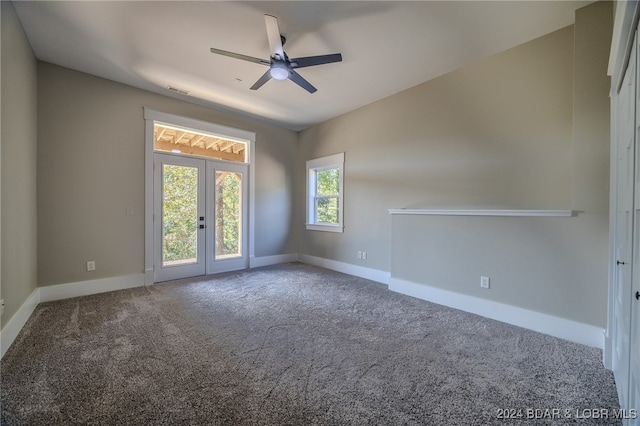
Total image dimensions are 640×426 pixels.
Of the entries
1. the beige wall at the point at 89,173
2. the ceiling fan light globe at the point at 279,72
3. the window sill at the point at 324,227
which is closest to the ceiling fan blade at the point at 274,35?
the ceiling fan light globe at the point at 279,72

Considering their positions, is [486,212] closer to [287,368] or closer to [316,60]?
[316,60]

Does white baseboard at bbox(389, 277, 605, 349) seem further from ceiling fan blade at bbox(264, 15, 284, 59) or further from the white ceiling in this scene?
ceiling fan blade at bbox(264, 15, 284, 59)

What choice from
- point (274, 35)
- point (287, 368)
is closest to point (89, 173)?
point (274, 35)

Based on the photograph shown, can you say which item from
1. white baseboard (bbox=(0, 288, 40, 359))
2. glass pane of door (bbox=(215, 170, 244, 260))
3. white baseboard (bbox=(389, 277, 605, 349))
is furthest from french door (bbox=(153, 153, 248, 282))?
white baseboard (bbox=(389, 277, 605, 349))

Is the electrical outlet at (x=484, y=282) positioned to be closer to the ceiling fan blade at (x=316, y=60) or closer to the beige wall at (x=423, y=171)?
the beige wall at (x=423, y=171)

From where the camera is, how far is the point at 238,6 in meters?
2.31

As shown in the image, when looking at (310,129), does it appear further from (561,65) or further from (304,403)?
(304,403)

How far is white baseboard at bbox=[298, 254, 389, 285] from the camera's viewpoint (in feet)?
14.0

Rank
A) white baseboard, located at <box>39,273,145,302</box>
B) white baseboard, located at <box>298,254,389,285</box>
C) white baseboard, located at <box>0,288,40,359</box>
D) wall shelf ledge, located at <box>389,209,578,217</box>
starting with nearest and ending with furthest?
white baseboard, located at <box>0,288,40,359</box> → wall shelf ledge, located at <box>389,209,578,217</box> → white baseboard, located at <box>39,273,145,302</box> → white baseboard, located at <box>298,254,389,285</box>

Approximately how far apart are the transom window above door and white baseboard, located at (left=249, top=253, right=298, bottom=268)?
Answer: 1.96 metres

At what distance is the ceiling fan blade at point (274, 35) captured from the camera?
90.0 inches

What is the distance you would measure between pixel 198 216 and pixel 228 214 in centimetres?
58

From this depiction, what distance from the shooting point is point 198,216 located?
448cm

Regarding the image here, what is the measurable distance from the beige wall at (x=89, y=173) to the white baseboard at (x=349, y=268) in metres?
2.99
